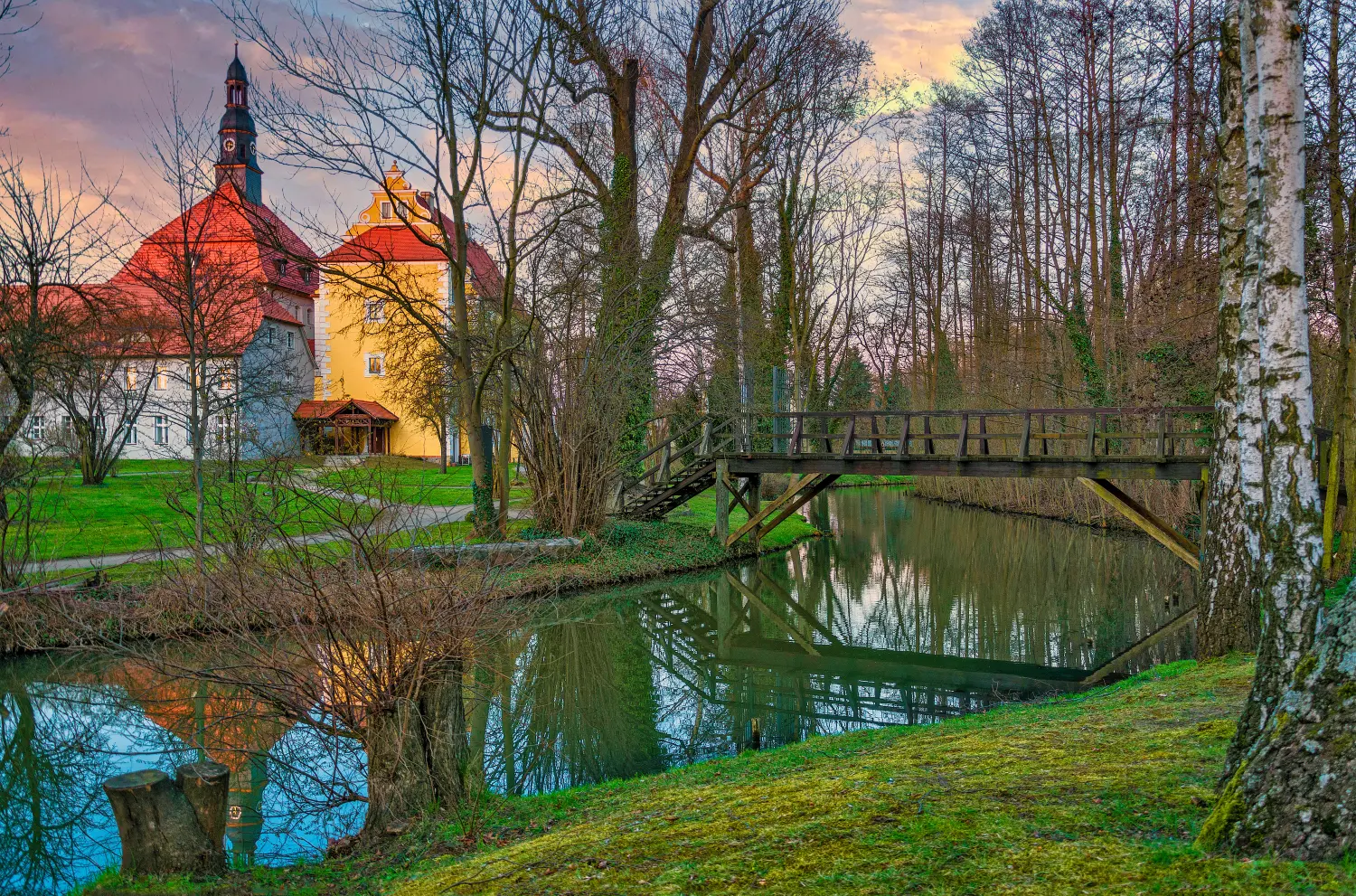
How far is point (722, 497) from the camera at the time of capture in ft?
69.8

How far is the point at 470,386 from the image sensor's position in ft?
57.7

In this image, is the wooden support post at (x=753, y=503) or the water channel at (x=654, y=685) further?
the wooden support post at (x=753, y=503)

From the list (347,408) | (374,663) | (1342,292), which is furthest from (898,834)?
(347,408)

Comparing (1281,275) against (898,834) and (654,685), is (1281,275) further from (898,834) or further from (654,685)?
(654,685)

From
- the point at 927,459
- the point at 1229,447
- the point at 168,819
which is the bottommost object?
the point at 168,819

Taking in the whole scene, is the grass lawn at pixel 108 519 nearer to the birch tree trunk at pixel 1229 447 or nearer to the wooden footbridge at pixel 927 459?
the wooden footbridge at pixel 927 459

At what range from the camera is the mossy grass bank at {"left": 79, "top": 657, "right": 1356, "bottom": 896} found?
3039mm

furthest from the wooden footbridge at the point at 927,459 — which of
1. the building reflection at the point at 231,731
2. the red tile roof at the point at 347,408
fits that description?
the red tile roof at the point at 347,408

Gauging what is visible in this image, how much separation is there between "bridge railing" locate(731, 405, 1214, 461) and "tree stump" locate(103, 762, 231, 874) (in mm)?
13077

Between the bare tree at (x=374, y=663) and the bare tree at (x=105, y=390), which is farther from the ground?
the bare tree at (x=105, y=390)

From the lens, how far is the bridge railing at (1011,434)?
16.0 meters

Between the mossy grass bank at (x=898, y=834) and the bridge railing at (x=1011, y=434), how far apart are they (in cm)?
982

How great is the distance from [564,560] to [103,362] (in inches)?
608

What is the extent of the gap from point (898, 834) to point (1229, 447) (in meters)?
6.73
